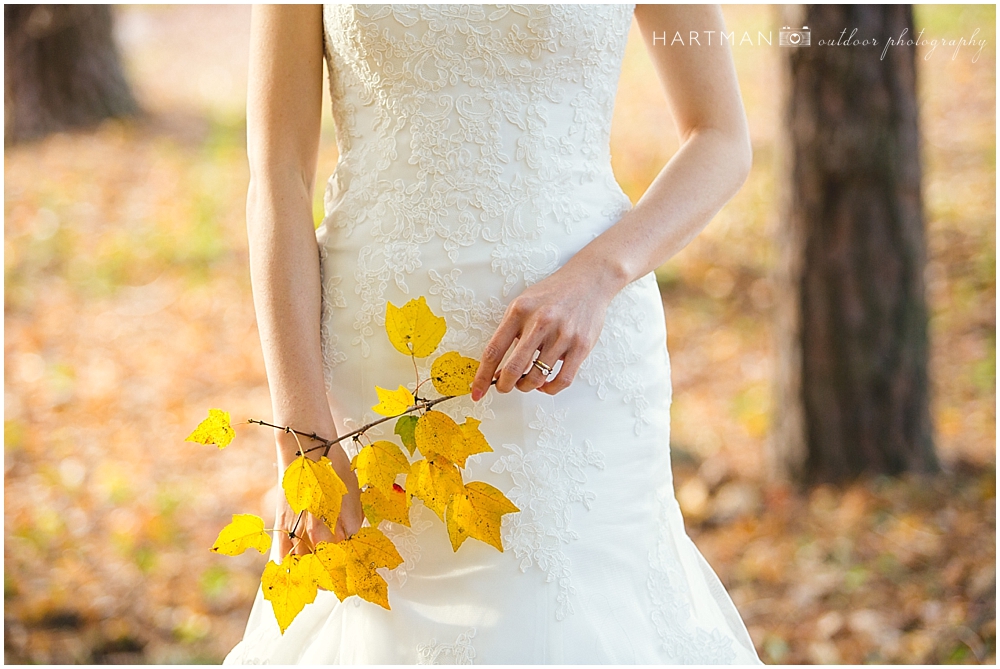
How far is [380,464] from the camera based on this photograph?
126cm

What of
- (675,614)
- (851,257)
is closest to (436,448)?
(675,614)

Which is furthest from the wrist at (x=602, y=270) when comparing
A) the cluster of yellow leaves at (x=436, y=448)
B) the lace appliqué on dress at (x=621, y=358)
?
the cluster of yellow leaves at (x=436, y=448)

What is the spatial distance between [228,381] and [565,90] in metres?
3.74

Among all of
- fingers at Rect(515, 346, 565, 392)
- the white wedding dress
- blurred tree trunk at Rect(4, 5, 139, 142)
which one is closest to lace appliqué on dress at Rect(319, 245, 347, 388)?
the white wedding dress

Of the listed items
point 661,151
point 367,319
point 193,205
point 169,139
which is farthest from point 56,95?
point 367,319

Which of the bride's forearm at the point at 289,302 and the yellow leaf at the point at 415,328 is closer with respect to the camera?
the yellow leaf at the point at 415,328

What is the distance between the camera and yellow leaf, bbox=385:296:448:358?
124 cm

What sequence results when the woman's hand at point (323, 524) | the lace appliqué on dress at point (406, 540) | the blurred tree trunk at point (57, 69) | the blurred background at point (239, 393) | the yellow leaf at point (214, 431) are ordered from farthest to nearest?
the blurred tree trunk at point (57, 69) → the blurred background at point (239, 393) → the lace appliqué on dress at point (406, 540) → the woman's hand at point (323, 524) → the yellow leaf at point (214, 431)

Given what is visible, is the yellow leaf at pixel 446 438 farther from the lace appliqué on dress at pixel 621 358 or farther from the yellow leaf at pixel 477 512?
the lace appliqué on dress at pixel 621 358

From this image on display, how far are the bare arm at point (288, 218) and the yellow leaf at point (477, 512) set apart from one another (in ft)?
0.70

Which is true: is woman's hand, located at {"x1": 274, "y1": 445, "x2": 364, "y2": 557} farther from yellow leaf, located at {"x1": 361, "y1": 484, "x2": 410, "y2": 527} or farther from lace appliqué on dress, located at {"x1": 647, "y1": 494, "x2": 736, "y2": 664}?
lace appliqué on dress, located at {"x1": 647, "y1": 494, "x2": 736, "y2": 664}

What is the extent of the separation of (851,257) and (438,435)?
2554mm

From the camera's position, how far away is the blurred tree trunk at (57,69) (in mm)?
6473

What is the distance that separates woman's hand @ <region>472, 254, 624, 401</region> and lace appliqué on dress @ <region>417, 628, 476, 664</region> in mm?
401
